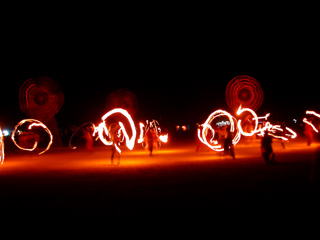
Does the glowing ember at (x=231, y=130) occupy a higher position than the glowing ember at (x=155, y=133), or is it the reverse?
the glowing ember at (x=155, y=133)

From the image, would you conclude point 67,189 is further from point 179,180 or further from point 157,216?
point 157,216

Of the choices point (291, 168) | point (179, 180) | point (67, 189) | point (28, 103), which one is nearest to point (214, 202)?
point (179, 180)

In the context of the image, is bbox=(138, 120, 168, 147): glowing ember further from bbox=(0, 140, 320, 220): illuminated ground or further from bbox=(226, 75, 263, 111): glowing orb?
bbox=(0, 140, 320, 220): illuminated ground

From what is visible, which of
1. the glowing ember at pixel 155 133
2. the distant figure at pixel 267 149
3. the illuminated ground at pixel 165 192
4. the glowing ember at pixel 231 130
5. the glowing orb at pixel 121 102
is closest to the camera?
the illuminated ground at pixel 165 192

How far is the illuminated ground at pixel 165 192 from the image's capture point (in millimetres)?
7047

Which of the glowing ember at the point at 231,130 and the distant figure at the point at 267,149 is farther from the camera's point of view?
the glowing ember at the point at 231,130

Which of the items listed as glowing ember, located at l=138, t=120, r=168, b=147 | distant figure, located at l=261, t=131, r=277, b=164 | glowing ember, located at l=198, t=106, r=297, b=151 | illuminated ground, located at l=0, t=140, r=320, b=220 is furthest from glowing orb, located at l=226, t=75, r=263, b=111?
illuminated ground, located at l=0, t=140, r=320, b=220

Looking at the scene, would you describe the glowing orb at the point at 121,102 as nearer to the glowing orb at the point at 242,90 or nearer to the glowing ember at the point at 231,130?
the glowing orb at the point at 242,90

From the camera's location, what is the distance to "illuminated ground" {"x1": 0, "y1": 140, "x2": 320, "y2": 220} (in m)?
7.05

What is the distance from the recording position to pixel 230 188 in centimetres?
923

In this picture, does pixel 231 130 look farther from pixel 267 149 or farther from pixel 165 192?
pixel 165 192

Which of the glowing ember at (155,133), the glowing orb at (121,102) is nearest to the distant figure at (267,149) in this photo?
the glowing ember at (155,133)

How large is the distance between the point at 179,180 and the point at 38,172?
5772 millimetres

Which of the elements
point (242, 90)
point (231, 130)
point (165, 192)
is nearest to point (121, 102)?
point (242, 90)
